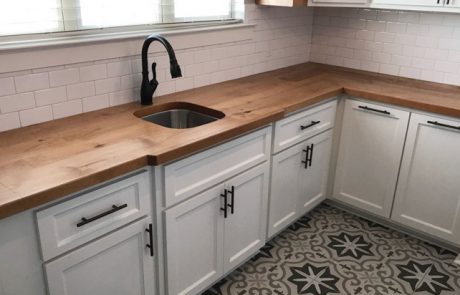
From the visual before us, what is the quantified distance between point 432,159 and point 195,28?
5.10 ft

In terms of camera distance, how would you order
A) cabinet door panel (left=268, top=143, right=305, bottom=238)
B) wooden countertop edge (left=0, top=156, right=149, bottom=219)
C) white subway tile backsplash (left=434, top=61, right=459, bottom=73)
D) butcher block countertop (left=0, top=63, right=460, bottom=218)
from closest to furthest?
wooden countertop edge (left=0, top=156, right=149, bottom=219) → butcher block countertop (left=0, top=63, right=460, bottom=218) → cabinet door panel (left=268, top=143, right=305, bottom=238) → white subway tile backsplash (left=434, top=61, right=459, bottom=73)

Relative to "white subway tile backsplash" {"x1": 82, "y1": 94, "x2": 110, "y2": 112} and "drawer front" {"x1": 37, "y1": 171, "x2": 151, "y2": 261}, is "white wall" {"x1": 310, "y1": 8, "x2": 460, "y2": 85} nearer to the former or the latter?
"white subway tile backsplash" {"x1": 82, "y1": 94, "x2": 110, "y2": 112}

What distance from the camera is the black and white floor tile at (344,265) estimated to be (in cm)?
222

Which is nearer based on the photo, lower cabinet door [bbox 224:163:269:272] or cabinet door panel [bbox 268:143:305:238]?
lower cabinet door [bbox 224:163:269:272]

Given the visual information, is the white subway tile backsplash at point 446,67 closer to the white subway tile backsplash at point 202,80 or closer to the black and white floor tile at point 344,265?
the black and white floor tile at point 344,265

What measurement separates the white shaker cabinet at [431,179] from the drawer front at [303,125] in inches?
18.9

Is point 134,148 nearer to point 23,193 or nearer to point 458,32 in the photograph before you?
point 23,193

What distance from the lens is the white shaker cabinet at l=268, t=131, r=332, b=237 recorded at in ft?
7.77

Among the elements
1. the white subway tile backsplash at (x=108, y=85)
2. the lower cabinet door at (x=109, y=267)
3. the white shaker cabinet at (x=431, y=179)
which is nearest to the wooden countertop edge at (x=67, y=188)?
the lower cabinet door at (x=109, y=267)

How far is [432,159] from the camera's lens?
7.98ft

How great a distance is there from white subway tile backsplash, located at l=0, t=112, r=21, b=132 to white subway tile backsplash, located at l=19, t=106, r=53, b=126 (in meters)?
0.02

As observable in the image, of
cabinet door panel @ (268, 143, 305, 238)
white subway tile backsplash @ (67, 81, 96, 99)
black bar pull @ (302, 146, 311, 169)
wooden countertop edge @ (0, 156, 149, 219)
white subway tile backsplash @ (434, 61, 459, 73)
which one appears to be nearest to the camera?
wooden countertop edge @ (0, 156, 149, 219)

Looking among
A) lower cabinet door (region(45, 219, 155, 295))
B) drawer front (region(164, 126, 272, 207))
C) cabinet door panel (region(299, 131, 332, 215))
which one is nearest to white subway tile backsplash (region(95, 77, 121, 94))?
drawer front (region(164, 126, 272, 207))

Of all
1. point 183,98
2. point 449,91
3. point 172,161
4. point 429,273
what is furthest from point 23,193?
point 449,91
